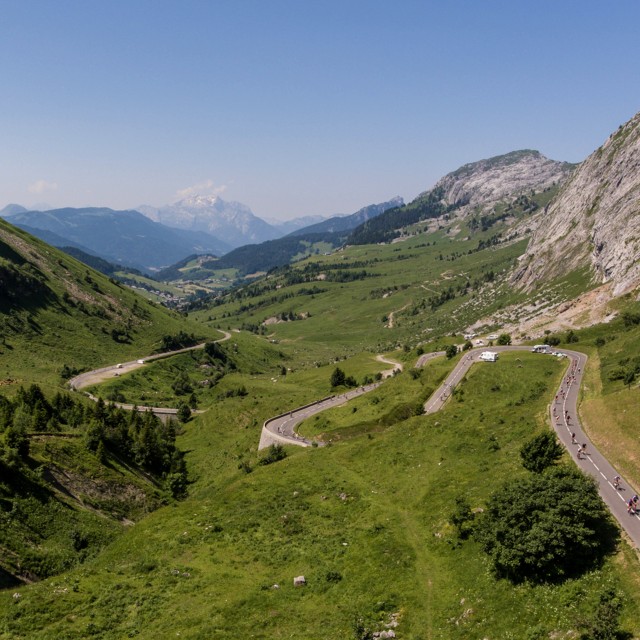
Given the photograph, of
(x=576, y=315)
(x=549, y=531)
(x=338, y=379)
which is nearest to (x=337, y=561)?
(x=549, y=531)

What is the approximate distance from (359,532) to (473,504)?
1106cm

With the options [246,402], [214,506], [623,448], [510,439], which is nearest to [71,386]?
[246,402]

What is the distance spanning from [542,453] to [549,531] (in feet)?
48.1

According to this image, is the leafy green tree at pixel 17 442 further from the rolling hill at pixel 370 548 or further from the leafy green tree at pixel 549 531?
the leafy green tree at pixel 549 531

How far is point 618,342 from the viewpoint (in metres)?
94.8

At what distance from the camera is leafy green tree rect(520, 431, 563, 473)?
1702 inches

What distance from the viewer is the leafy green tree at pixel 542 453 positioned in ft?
142

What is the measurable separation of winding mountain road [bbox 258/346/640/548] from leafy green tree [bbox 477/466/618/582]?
2893 mm

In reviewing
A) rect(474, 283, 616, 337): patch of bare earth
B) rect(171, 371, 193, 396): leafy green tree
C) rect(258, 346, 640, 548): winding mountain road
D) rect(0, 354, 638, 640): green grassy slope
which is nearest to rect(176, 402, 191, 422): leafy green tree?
rect(258, 346, 640, 548): winding mountain road

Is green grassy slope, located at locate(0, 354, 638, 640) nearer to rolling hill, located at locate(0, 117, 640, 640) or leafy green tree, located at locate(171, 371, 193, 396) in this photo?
rolling hill, located at locate(0, 117, 640, 640)

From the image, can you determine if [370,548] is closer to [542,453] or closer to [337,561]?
[337,561]

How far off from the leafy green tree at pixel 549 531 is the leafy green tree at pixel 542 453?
810 cm

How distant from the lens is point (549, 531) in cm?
3058

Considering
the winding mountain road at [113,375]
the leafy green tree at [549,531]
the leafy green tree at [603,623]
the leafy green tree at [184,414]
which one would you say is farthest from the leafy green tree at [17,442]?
the leafy green tree at [184,414]
